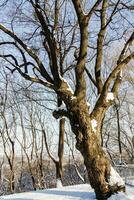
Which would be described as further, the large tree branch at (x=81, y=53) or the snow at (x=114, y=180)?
the large tree branch at (x=81, y=53)

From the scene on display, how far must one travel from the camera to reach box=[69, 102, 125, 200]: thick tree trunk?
39.2 feet

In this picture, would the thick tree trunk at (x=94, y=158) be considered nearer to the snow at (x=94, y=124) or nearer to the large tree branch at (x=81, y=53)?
the snow at (x=94, y=124)

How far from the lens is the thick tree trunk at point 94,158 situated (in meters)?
12.0

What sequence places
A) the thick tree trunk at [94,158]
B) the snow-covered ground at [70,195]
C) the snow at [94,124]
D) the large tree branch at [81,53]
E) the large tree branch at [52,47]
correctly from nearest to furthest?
the snow-covered ground at [70,195], the thick tree trunk at [94,158], the snow at [94,124], the large tree branch at [81,53], the large tree branch at [52,47]

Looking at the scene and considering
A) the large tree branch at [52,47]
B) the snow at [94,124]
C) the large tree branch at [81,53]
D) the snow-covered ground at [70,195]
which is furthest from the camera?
the large tree branch at [52,47]

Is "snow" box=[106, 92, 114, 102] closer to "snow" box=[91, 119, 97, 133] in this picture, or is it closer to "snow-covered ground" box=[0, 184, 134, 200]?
"snow" box=[91, 119, 97, 133]

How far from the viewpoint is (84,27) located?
13078 mm

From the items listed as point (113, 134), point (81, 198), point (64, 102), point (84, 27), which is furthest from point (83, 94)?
point (113, 134)

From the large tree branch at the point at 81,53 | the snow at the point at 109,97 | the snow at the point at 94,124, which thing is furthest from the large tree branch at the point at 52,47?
the snow at the point at 94,124

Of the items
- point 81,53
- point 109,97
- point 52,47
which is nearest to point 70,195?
point 109,97

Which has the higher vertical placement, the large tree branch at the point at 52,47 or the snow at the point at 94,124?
the large tree branch at the point at 52,47

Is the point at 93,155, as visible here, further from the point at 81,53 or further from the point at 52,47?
the point at 52,47

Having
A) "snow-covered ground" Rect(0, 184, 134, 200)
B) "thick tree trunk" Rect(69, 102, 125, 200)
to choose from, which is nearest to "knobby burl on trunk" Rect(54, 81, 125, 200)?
"thick tree trunk" Rect(69, 102, 125, 200)

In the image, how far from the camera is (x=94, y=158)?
11945 millimetres
